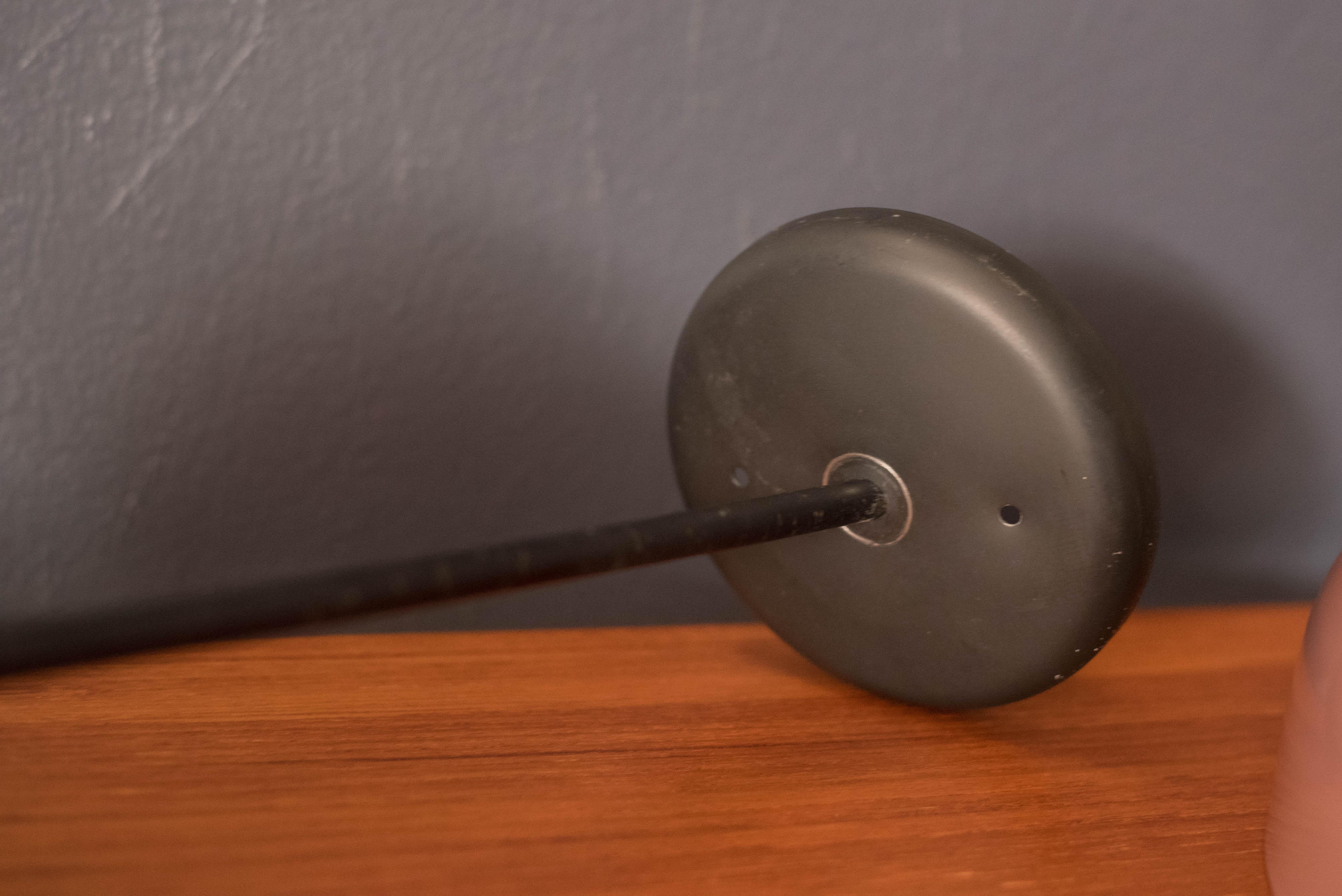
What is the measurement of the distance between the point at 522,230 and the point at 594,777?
34cm

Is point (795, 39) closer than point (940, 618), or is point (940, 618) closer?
point (940, 618)

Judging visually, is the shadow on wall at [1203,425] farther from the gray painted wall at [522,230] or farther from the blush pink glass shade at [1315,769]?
the blush pink glass shade at [1315,769]

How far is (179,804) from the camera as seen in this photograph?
354 mm

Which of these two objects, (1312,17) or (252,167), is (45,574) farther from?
(1312,17)

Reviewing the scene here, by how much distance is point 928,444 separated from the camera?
40cm

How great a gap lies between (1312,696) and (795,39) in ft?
1.48

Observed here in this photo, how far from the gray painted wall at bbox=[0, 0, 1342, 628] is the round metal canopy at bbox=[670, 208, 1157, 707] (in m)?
0.18

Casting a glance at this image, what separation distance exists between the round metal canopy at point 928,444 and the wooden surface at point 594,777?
0.05m

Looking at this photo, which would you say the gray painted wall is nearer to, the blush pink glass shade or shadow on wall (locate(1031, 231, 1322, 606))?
shadow on wall (locate(1031, 231, 1322, 606))

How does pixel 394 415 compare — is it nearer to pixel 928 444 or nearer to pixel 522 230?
pixel 522 230

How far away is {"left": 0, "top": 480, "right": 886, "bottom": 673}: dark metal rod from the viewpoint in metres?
0.27

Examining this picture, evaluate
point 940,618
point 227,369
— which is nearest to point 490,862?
point 940,618

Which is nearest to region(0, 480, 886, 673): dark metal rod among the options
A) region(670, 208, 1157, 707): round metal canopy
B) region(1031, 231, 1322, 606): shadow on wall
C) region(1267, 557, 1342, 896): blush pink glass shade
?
region(670, 208, 1157, 707): round metal canopy

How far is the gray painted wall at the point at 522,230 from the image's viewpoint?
541 mm
